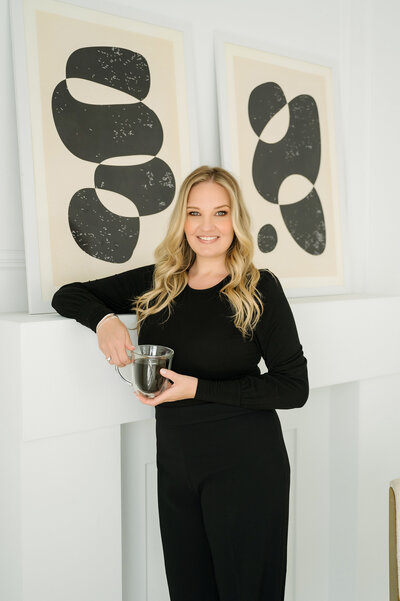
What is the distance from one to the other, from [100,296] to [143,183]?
552mm

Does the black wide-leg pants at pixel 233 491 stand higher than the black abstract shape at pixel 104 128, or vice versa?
the black abstract shape at pixel 104 128

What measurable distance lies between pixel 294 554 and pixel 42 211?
6.32 feet

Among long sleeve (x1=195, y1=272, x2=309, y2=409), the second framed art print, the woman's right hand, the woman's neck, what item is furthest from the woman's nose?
the second framed art print

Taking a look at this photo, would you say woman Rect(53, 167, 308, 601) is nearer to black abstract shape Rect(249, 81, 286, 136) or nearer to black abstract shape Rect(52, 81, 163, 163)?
black abstract shape Rect(52, 81, 163, 163)

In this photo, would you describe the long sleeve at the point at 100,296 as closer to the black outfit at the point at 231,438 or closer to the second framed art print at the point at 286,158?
the black outfit at the point at 231,438

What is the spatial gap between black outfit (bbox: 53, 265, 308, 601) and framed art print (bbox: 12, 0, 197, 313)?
0.34m

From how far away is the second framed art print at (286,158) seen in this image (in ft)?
8.34

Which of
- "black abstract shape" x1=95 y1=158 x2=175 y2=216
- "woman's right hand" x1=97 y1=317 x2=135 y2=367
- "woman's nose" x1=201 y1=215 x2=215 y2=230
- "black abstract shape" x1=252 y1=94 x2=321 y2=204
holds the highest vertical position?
"black abstract shape" x1=252 y1=94 x2=321 y2=204

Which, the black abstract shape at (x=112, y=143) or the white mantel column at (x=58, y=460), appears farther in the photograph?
the black abstract shape at (x=112, y=143)

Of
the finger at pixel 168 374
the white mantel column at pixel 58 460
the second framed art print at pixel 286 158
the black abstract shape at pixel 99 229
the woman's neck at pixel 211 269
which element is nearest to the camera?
the finger at pixel 168 374

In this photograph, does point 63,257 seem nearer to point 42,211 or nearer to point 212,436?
point 42,211

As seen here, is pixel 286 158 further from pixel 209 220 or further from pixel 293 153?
pixel 209 220

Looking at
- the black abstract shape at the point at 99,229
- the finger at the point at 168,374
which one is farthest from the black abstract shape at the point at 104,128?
the finger at the point at 168,374

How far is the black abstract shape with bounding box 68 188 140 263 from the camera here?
2117 millimetres
